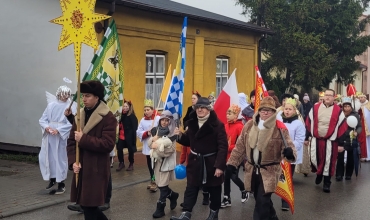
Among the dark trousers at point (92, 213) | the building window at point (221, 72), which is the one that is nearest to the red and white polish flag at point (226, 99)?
the dark trousers at point (92, 213)

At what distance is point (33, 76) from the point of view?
12695mm

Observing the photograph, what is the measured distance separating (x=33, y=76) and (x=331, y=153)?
7.35 metres

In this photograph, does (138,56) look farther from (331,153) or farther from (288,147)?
(288,147)

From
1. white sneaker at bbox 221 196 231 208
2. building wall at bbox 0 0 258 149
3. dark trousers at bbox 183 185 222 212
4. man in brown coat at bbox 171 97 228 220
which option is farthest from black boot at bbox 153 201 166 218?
building wall at bbox 0 0 258 149

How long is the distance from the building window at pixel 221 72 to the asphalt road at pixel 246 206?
8.45 metres

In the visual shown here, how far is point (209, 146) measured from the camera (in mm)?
6750

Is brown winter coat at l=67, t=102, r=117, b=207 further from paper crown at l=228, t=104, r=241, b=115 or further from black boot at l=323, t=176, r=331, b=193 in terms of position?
black boot at l=323, t=176, r=331, b=193

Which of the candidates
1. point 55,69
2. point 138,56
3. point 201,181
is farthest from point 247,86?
point 201,181

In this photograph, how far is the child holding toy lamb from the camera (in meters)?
7.33

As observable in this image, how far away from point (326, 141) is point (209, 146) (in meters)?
3.50

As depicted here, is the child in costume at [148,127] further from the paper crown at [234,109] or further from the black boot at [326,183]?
the black boot at [326,183]

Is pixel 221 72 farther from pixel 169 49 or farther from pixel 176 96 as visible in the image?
pixel 176 96

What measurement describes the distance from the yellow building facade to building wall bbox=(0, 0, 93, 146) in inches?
52.7

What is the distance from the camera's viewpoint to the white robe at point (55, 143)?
8.66 meters
